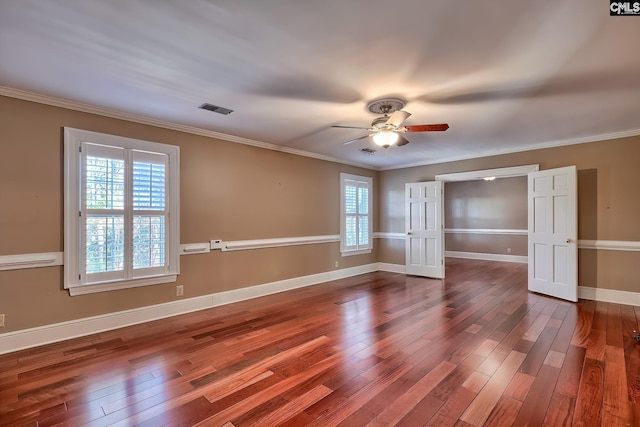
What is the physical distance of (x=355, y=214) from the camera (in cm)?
668

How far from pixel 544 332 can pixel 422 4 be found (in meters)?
3.51

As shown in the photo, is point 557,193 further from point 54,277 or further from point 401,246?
point 54,277

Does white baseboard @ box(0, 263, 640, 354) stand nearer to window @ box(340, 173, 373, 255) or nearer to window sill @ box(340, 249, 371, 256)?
window sill @ box(340, 249, 371, 256)

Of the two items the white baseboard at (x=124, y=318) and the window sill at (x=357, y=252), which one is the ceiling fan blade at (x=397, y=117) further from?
the window sill at (x=357, y=252)

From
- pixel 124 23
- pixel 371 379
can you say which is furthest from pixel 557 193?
pixel 124 23

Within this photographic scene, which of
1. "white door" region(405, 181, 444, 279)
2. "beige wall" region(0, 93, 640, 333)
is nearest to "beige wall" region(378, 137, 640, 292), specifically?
"beige wall" region(0, 93, 640, 333)

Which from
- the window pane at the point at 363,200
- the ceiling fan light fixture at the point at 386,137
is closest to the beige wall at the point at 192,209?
the window pane at the point at 363,200

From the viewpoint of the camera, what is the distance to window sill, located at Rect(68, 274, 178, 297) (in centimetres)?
326

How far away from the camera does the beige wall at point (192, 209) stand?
2.97 metres

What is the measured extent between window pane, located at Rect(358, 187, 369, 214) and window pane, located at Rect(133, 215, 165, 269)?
13.7 feet

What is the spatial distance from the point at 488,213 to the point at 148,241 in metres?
8.78

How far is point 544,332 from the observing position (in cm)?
333

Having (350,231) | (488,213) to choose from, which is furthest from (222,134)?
(488,213)

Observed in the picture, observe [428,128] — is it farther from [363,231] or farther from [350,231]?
[363,231]
